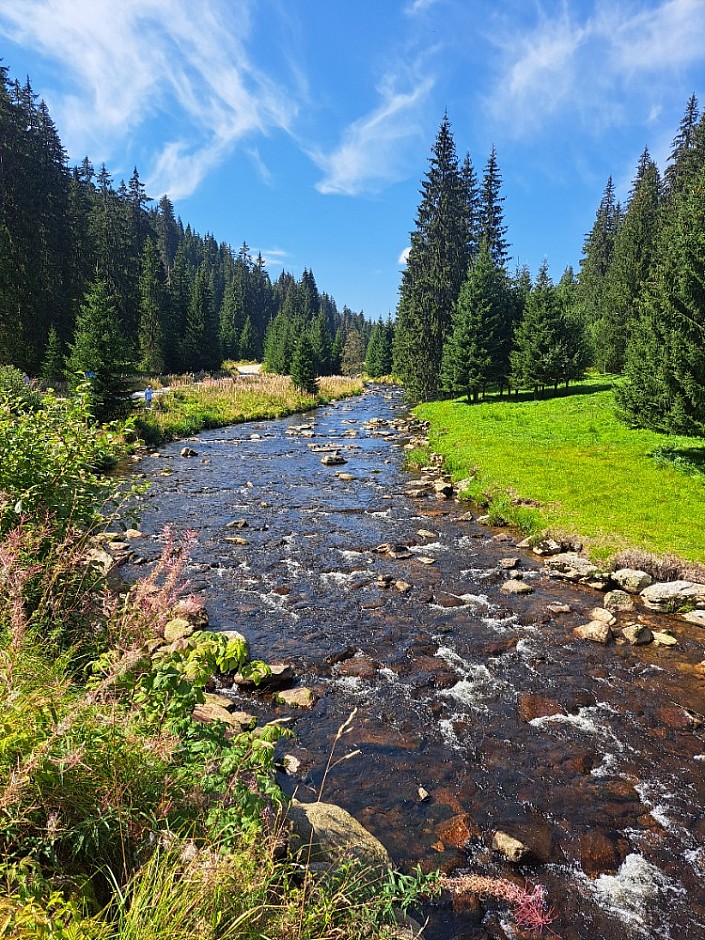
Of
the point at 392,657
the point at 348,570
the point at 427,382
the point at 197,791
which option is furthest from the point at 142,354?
the point at 197,791

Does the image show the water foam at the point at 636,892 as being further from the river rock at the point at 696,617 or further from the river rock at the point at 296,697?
the river rock at the point at 696,617

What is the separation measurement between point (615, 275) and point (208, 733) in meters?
66.8

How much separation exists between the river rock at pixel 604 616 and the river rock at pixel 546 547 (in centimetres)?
315

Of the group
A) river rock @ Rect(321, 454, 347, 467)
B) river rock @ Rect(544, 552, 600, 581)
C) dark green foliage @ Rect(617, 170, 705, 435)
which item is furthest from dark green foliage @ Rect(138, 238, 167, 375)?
river rock @ Rect(544, 552, 600, 581)

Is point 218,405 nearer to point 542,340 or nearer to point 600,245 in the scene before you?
point 542,340

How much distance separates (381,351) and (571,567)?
9306cm

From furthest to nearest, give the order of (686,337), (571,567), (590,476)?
(590,476) → (686,337) → (571,567)

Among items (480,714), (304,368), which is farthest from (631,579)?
(304,368)

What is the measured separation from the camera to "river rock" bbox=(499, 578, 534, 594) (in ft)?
38.3

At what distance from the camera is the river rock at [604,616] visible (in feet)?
33.3

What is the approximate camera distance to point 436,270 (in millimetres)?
52656

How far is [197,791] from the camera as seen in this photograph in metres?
3.41

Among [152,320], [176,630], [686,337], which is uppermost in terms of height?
[152,320]

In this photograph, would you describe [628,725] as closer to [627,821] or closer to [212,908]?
[627,821]
